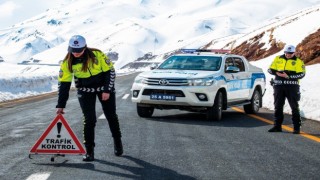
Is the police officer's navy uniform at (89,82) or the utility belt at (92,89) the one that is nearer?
the police officer's navy uniform at (89,82)

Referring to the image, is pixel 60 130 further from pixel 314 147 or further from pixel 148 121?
pixel 148 121

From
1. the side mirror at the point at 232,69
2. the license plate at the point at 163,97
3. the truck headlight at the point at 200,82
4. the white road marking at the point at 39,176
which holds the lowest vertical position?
the white road marking at the point at 39,176

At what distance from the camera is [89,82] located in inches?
272

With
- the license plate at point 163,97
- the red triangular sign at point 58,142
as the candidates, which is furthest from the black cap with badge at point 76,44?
the license plate at point 163,97

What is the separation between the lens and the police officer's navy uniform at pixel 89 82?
6.80 meters

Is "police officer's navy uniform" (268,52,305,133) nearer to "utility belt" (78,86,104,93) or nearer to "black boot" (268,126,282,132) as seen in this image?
"black boot" (268,126,282,132)

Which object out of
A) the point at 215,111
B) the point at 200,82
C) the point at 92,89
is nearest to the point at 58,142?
the point at 92,89

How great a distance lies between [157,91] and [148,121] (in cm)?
73

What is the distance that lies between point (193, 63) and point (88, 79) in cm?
620

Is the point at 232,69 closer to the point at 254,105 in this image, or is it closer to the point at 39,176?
the point at 254,105

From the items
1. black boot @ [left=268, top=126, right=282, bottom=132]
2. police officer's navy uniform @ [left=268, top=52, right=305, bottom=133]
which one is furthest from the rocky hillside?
black boot @ [left=268, top=126, right=282, bottom=132]

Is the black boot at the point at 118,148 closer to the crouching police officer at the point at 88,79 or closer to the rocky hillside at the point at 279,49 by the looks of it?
the crouching police officer at the point at 88,79

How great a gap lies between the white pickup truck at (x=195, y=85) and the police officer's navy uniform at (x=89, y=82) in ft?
14.7

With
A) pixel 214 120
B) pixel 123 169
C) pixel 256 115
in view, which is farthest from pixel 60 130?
pixel 256 115
